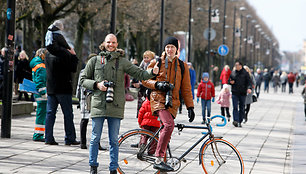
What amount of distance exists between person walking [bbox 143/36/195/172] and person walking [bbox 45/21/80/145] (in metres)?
2.90

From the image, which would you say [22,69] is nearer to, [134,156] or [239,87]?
[239,87]

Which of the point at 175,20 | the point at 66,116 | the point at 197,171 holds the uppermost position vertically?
the point at 175,20

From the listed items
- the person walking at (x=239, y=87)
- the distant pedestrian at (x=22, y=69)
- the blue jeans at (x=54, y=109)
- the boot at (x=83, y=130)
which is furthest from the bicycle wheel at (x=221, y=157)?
the distant pedestrian at (x=22, y=69)

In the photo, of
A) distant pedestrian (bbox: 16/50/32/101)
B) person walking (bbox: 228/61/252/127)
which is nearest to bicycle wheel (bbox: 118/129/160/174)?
person walking (bbox: 228/61/252/127)

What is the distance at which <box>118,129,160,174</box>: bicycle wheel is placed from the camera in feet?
23.6

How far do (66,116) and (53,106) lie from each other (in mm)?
270

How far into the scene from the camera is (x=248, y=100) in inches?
689

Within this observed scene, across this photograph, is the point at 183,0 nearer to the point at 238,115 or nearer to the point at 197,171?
the point at 238,115

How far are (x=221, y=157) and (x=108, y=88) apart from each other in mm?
1578

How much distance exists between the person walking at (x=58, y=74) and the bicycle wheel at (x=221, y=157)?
3456 mm

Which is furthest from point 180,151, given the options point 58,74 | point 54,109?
point 58,74

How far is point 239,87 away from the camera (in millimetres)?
15867

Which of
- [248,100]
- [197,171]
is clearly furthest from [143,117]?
[248,100]

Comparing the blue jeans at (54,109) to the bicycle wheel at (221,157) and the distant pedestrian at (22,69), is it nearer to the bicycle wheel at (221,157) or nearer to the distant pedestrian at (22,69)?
the bicycle wheel at (221,157)
